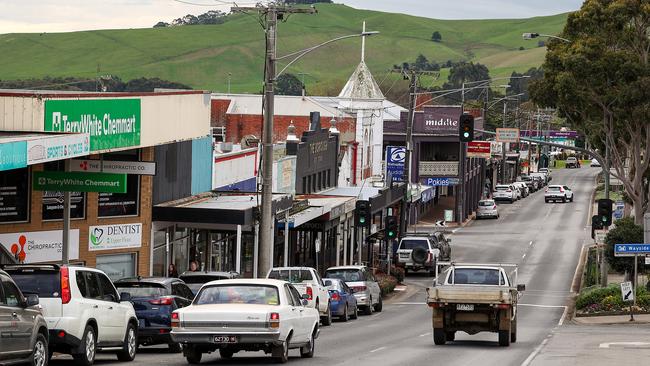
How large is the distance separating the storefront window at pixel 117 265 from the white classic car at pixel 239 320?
17.1 metres

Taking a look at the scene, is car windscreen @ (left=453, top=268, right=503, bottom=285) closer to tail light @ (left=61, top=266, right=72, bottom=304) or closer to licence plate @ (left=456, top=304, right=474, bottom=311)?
licence plate @ (left=456, top=304, right=474, bottom=311)

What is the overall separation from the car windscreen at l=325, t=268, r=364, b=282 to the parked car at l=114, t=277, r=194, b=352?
58.1ft

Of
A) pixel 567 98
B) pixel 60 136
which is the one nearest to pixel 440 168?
pixel 567 98

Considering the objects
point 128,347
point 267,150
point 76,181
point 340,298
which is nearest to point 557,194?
point 340,298

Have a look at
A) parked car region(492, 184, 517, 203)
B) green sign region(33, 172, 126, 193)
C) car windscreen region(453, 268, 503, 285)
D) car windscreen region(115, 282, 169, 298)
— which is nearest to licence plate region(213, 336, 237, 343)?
car windscreen region(115, 282, 169, 298)

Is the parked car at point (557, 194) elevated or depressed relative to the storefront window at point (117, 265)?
depressed

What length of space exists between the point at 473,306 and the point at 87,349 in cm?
1046

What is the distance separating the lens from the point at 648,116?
170 feet

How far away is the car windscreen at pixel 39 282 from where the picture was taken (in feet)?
69.7

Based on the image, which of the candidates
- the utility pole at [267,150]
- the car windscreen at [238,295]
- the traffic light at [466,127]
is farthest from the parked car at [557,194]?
the car windscreen at [238,295]

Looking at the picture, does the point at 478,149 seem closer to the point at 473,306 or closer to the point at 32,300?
the point at 473,306

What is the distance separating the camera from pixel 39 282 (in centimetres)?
2134

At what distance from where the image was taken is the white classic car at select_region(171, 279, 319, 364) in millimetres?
21828

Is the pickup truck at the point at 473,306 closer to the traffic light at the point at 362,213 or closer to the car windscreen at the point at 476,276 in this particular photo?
the car windscreen at the point at 476,276
